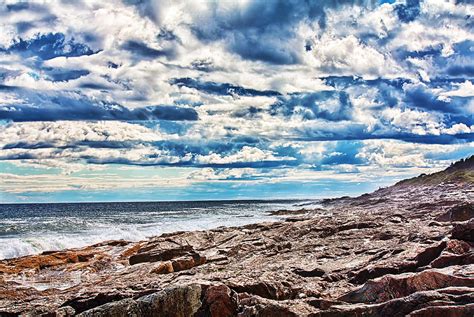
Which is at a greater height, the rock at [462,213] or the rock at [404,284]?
the rock at [462,213]

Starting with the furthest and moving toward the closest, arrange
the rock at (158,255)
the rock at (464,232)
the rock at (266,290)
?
the rock at (158,255) < the rock at (464,232) < the rock at (266,290)

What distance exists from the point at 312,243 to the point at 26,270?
14785mm

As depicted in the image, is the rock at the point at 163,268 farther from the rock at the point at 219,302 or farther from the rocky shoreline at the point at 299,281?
the rock at the point at 219,302

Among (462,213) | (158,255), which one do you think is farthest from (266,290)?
(462,213)

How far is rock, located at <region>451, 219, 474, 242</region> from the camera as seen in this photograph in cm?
1530

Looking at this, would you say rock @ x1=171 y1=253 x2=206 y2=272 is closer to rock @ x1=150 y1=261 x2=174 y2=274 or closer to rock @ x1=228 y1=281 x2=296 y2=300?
rock @ x1=150 y1=261 x2=174 y2=274

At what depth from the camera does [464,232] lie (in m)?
15.4

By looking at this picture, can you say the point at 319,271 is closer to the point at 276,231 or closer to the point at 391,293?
the point at 391,293

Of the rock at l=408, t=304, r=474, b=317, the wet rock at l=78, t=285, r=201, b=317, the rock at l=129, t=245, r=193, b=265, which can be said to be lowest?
the rock at l=129, t=245, r=193, b=265

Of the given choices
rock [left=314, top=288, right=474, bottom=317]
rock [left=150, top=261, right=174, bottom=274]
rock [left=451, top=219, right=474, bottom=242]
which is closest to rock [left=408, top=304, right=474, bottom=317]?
rock [left=314, top=288, right=474, bottom=317]

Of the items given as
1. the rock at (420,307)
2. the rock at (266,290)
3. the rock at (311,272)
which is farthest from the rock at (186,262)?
the rock at (420,307)

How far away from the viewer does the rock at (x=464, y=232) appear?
50.2 ft

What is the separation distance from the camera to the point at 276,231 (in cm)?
2942

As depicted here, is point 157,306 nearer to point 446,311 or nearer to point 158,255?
point 446,311
